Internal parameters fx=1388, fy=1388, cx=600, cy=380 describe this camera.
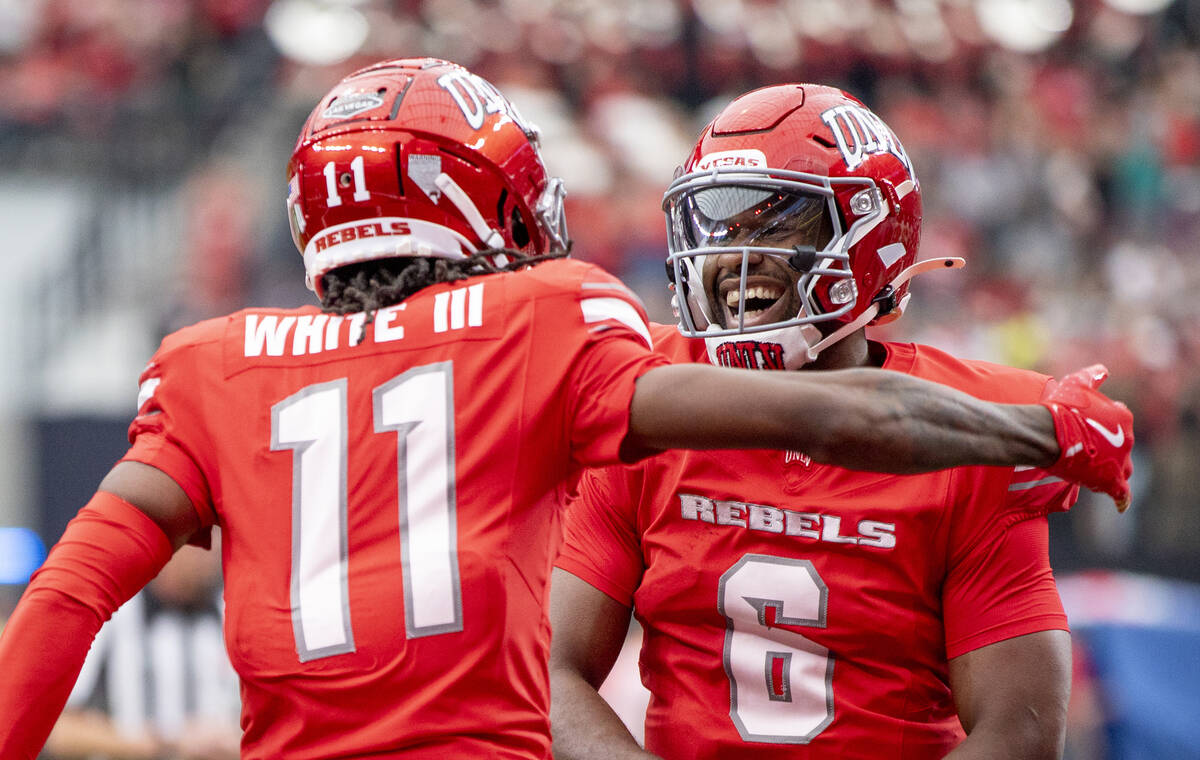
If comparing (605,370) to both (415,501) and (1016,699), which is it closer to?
(415,501)

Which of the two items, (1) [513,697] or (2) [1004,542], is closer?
(1) [513,697]

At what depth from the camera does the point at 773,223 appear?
2.62m

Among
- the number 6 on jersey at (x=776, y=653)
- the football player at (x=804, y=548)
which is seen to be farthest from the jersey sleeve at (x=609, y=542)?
the number 6 on jersey at (x=776, y=653)

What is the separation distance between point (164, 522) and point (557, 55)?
1080 centimetres

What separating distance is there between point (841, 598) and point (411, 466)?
2.75ft

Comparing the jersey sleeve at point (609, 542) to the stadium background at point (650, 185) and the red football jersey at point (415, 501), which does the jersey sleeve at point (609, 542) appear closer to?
the red football jersey at point (415, 501)

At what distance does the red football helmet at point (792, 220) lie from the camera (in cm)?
260

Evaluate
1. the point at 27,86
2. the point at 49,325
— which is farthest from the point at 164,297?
the point at 27,86

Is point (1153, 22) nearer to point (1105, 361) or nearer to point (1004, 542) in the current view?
point (1105, 361)

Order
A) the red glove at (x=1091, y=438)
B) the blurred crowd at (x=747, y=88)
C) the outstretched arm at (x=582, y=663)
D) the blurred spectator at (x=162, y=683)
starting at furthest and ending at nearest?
1. the blurred crowd at (x=747, y=88)
2. the blurred spectator at (x=162, y=683)
3. the outstretched arm at (x=582, y=663)
4. the red glove at (x=1091, y=438)

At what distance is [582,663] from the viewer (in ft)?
8.61

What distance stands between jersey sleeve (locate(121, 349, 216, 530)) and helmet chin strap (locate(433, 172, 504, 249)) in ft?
1.69

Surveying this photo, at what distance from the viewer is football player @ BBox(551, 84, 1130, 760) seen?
7.95ft

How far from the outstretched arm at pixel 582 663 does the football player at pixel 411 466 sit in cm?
44
